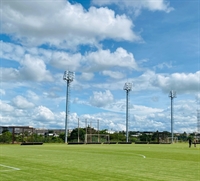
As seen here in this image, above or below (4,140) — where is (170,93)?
above

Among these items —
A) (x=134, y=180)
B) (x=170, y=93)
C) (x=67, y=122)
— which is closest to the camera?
(x=134, y=180)

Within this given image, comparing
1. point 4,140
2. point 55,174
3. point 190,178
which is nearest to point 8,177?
point 55,174

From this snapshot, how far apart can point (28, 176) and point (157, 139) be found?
9090cm

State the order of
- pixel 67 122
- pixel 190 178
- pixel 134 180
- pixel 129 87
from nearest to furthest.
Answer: pixel 134 180 < pixel 190 178 < pixel 67 122 < pixel 129 87

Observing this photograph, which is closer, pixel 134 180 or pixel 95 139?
pixel 134 180

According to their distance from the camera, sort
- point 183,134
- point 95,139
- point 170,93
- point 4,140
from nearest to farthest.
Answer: point 4,140 → point 95,139 → point 170,93 → point 183,134

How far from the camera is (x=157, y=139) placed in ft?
331

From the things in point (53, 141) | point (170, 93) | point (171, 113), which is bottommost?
point (53, 141)

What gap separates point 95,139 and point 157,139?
2365cm

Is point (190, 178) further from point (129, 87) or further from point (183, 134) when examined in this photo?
point (183, 134)

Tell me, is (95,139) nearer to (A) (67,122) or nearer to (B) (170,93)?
(A) (67,122)

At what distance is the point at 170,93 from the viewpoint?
10906 cm

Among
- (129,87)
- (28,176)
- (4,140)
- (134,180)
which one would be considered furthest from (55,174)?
(129,87)

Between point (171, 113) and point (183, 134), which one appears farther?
point (183, 134)
